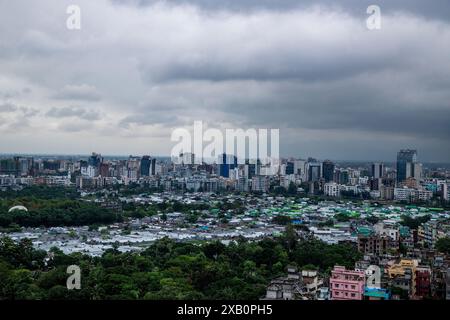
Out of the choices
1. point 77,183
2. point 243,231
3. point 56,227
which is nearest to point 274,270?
point 243,231

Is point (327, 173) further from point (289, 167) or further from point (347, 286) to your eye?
point (347, 286)

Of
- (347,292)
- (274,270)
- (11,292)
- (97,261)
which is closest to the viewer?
(347,292)

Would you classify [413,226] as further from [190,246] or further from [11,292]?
[11,292]

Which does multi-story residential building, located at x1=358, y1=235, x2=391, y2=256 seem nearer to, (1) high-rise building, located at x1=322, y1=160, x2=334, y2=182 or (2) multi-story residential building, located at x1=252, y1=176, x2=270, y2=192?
(1) high-rise building, located at x1=322, y1=160, x2=334, y2=182

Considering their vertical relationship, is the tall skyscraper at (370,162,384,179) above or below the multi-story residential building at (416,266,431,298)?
above

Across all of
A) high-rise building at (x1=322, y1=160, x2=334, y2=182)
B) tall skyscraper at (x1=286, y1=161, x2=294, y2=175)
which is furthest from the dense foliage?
high-rise building at (x1=322, y1=160, x2=334, y2=182)

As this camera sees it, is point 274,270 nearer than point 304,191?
Yes

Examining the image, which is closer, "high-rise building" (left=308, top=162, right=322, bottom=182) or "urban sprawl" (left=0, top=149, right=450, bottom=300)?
"urban sprawl" (left=0, top=149, right=450, bottom=300)

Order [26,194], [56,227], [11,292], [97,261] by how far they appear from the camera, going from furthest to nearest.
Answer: [26,194] < [56,227] < [97,261] < [11,292]
